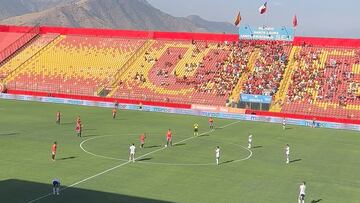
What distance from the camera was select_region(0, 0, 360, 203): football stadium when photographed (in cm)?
2936

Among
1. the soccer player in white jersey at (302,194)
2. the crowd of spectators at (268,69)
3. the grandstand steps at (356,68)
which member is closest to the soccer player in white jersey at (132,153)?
the soccer player in white jersey at (302,194)

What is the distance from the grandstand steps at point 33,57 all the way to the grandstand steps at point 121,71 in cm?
1860

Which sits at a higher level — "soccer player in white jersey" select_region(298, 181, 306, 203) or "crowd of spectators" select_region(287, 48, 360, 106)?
"crowd of spectators" select_region(287, 48, 360, 106)

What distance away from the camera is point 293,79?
73.1 m

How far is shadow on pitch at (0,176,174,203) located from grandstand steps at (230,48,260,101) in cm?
4578

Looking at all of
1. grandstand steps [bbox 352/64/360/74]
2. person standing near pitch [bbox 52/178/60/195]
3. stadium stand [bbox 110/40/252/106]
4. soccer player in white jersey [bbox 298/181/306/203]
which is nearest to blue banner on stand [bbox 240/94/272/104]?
stadium stand [bbox 110/40/252/106]

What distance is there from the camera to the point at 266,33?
83.0 m

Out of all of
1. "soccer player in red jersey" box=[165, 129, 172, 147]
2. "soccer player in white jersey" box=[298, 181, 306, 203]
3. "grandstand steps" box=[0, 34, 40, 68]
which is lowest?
"soccer player in white jersey" box=[298, 181, 306, 203]

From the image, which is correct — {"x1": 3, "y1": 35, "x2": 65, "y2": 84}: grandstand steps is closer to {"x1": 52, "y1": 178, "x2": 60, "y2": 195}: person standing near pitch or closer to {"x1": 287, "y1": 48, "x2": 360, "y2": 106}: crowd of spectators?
{"x1": 287, "y1": 48, "x2": 360, "y2": 106}: crowd of spectators

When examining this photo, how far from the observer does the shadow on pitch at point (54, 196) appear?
25.3 m

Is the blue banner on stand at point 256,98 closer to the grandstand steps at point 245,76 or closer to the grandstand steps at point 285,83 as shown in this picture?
the grandstand steps at point 285,83

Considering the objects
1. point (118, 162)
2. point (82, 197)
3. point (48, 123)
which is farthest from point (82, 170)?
point (48, 123)

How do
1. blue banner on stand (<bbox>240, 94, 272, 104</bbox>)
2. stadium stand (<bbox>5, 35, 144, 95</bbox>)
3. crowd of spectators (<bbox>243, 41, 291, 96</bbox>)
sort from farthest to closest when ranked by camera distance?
stadium stand (<bbox>5, 35, 144, 95</bbox>) → crowd of spectators (<bbox>243, 41, 291, 96</bbox>) → blue banner on stand (<bbox>240, 94, 272, 104</bbox>)

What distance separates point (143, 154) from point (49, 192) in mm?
11839
